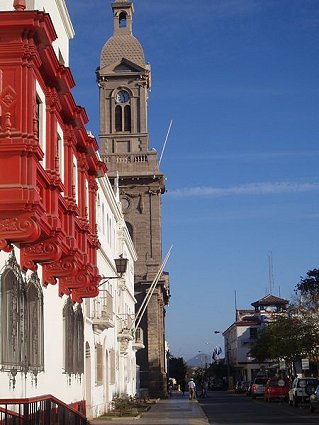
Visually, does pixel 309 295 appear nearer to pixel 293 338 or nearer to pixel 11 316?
pixel 293 338

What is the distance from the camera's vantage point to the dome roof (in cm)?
7825

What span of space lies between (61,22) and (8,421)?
14120 millimetres

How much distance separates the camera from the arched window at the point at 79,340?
25078mm

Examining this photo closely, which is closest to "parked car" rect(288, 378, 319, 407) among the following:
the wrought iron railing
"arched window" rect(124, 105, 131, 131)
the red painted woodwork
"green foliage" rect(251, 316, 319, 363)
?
"green foliage" rect(251, 316, 319, 363)

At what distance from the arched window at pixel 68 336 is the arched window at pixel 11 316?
556 centimetres

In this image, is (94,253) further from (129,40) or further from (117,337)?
(129,40)

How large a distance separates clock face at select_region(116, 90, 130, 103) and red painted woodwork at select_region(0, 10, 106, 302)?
55.1 m

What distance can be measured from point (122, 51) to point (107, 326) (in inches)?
1974

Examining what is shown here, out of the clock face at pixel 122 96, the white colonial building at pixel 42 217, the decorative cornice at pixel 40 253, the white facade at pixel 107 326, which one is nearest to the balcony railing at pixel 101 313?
the white facade at pixel 107 326

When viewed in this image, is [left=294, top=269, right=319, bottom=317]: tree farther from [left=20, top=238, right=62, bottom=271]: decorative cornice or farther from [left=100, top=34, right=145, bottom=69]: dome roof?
[left=20, top=238, right=62, bottom=271]: decorative cornice

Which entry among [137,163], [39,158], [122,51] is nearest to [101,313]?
[39,158]

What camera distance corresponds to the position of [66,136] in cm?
2123

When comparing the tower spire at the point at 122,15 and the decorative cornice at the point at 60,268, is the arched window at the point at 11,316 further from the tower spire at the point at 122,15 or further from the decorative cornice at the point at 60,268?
the tower spire at the point at 122,15

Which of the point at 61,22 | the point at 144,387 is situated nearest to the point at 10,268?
the point at 61,22
